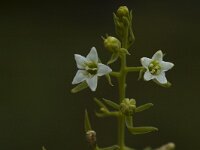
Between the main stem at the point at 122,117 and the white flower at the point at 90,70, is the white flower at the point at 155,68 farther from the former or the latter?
the white flower at the point at 90,70

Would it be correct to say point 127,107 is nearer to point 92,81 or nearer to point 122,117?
point 122,117

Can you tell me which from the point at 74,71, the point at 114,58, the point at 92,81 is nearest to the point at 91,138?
the point at 92,81

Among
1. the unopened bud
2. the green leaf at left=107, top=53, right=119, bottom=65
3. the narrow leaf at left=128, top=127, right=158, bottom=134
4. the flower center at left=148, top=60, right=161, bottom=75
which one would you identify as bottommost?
the unopened bud

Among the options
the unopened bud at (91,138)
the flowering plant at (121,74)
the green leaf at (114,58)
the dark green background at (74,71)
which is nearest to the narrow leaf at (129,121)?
the flowering plant at (121,74)

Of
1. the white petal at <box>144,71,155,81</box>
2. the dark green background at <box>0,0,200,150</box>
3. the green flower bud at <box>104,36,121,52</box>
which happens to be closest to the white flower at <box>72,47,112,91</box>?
the green flower bud at <box>104,36,121,52</box>

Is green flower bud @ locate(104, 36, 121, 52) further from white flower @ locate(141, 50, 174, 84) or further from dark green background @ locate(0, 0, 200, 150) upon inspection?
dark green background @ locate(0, 0, 200, 150)

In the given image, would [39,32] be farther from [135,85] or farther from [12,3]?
[135,85]

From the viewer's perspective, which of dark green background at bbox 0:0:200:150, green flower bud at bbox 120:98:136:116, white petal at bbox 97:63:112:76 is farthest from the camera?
dark green background at bbox 0:0:200:150
